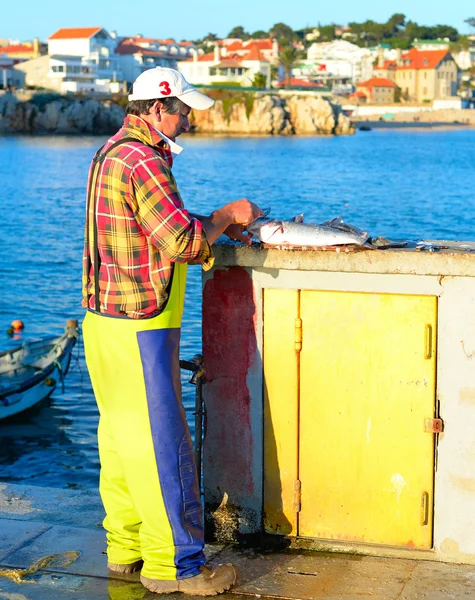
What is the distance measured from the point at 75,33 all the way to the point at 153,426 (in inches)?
5400

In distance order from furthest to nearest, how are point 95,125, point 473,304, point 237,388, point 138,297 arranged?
point 95,125, point 237,388, point 473,304, point 138,297

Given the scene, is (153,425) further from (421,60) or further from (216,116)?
(421,60)

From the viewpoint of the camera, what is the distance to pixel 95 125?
116 metres

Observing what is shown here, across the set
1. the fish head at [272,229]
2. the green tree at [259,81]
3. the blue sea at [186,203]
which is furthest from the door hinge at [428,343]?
the green tree at [259,81]

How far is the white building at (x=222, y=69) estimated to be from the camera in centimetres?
14300

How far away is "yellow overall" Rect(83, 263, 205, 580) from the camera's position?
4.02 meters

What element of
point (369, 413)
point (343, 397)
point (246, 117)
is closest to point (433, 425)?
point (369, 413)

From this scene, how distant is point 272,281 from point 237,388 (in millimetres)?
551

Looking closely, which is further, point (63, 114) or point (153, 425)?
point (63, 114)

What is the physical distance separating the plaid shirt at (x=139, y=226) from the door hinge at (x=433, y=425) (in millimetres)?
1277

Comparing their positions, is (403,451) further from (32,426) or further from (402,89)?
(402,89)

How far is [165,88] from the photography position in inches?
157

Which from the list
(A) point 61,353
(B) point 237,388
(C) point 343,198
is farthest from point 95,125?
(B) point 237,388

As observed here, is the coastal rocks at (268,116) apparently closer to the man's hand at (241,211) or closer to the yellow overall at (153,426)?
the man's hand at (241,211)
